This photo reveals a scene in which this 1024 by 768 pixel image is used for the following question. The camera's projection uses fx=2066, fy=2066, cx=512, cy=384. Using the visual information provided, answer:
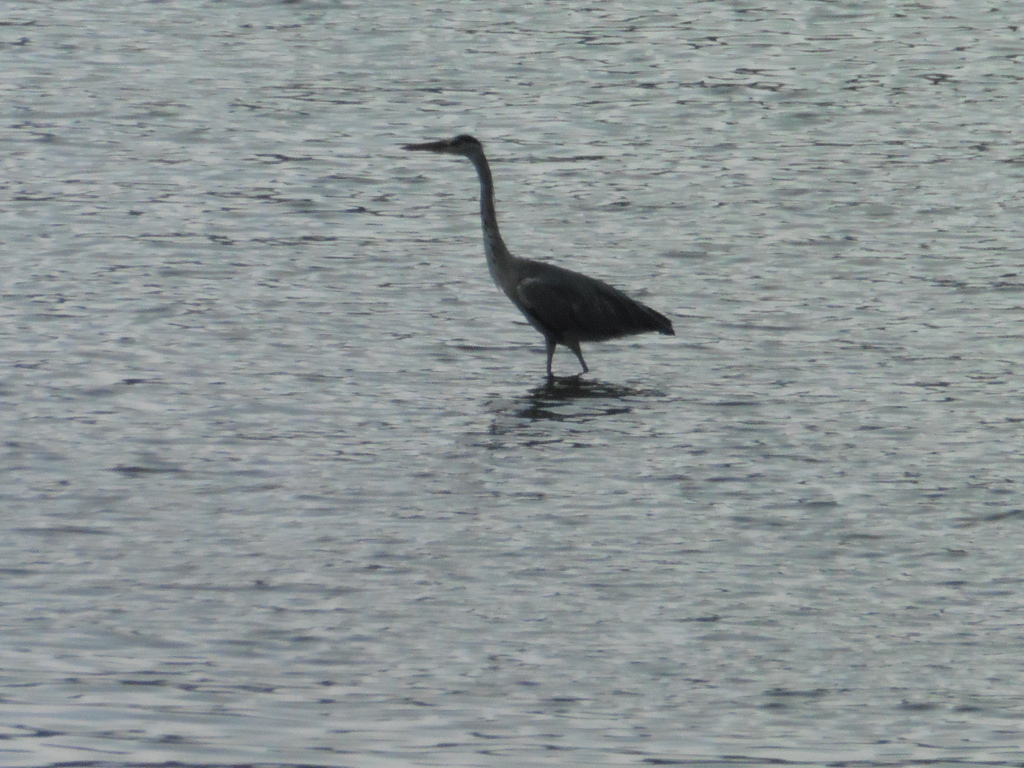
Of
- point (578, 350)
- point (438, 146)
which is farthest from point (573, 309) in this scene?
point (438, 146)

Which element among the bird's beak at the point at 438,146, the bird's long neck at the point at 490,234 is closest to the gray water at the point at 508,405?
the bird's long neck at the point at 490,234

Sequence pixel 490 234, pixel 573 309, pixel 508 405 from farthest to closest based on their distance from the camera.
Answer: pixel 490 234 < pixel 573 309 < pixel 508 405

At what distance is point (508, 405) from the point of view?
12891 mm

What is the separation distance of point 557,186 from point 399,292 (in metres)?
3.43

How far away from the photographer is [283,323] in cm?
1441

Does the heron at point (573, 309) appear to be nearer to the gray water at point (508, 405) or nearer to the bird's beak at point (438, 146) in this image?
the bird's beak at point (438, 146)

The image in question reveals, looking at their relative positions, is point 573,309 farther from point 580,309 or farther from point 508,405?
point 508,405

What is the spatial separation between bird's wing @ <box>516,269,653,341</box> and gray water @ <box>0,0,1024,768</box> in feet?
1.27

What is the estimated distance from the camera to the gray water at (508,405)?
8258mm

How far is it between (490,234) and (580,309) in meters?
0.90

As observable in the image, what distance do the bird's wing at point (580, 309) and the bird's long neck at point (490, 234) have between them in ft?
0.95

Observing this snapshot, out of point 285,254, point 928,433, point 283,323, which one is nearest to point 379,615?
point 928,433

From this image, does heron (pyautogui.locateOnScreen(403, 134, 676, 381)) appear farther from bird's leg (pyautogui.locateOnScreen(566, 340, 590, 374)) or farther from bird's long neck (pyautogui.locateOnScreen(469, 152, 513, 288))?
bird's long neck (pyautogui.locateOnScreen(469, 152, 513, 288))

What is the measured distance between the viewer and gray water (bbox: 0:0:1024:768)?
8258mm
